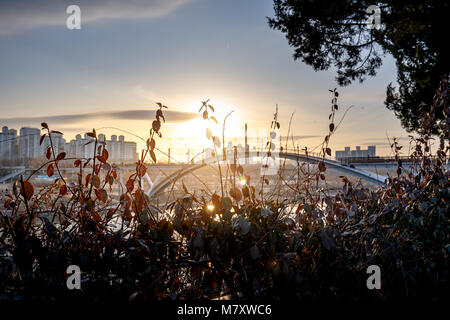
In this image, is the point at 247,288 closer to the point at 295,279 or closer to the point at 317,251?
the point at 295,279

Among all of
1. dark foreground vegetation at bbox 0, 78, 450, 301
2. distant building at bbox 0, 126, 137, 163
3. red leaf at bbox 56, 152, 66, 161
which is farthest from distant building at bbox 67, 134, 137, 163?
dark foreground vegetation at bbox 0, 78, 450, 301

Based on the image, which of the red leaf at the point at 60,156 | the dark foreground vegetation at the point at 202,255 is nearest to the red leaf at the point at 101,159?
the dark foreground vegetation at the point at 202,255

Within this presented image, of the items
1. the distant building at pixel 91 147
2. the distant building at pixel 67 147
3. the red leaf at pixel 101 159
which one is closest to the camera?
the red leaf at pixel 101 159

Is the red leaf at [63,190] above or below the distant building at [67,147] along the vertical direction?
below

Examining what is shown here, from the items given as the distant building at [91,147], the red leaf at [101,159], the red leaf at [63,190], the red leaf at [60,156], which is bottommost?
the red leaf at [63,190]

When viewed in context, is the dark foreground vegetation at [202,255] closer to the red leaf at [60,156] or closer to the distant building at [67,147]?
the red leaf at [60,156]

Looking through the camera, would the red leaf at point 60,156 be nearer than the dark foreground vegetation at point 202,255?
No

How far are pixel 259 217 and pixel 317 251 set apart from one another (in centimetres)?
30

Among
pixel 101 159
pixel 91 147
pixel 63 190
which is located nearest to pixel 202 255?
→ pixel 101 159

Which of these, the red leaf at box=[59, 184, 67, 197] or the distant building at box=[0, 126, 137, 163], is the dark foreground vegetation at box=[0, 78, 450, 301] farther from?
the distant building at box=[0, 126, 137, 163]

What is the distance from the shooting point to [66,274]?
138 centimetres

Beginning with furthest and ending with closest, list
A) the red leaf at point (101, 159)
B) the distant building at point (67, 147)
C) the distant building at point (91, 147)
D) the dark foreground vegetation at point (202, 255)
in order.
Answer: the distant building at point (91, 147) < the distant building at point (67, 147) < the red leaf at point (101, 159) < the dark foreground vegetation at point (202, 255)

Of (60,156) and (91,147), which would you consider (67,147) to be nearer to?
(91,147)
